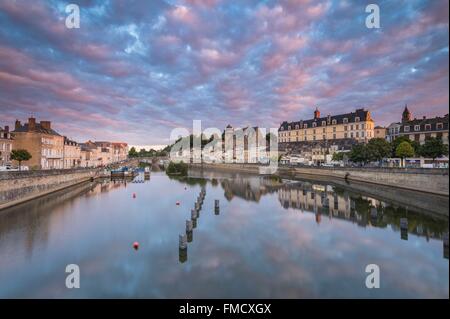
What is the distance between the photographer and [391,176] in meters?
40.6

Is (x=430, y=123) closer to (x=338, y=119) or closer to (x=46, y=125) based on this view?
(x=338, y=119)

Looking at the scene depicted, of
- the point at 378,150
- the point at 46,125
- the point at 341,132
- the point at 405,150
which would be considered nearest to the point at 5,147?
the point at 46,125

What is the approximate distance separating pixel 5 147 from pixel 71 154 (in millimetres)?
21527

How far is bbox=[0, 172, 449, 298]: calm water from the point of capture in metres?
11.8

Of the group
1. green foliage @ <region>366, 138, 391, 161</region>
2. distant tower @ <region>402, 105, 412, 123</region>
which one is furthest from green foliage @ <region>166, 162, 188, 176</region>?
distant tower @ <region>402, 105, 412, 123</region>

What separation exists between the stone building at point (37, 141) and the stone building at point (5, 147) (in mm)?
1594

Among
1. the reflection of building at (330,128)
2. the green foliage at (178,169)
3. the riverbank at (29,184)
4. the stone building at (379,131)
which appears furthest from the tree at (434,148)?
the riverbank at (29,184)

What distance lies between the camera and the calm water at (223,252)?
1177 centimetres

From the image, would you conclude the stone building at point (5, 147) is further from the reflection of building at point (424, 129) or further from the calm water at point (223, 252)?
the reflection of building at point (424, 129)

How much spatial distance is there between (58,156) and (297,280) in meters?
58.3

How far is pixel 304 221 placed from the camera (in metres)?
23.5

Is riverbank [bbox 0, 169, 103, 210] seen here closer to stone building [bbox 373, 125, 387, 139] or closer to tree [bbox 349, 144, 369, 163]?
tree [bbox 349, 144, 369, 163]
